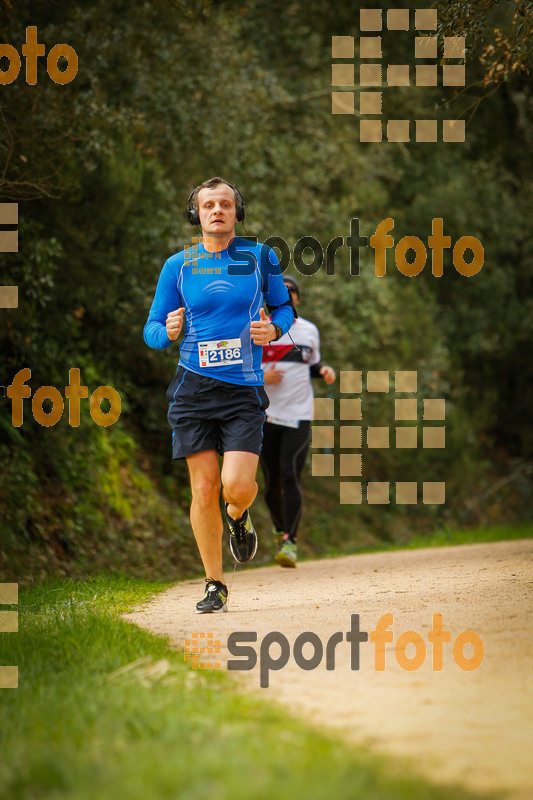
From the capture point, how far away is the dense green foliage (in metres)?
9.78

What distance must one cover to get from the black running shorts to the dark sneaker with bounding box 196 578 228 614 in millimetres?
817

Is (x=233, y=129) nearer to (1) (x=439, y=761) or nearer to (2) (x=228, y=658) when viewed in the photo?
(2) (x=228, y=658)

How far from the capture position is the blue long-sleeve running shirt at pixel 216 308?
19.3ft

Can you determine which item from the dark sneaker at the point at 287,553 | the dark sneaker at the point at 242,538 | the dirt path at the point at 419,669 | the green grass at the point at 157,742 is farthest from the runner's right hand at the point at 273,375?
the green grass at the point at 157,742

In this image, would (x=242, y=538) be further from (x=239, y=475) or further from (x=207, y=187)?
(x=207, y=187)

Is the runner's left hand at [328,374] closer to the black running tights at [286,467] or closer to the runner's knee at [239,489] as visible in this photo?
the black running tights at [286,467]

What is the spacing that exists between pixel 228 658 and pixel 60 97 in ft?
22.2

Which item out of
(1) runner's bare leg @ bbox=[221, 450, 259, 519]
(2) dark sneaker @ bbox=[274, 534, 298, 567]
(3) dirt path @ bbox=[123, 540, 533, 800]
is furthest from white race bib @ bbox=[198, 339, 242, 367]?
(2) dark sneaker @ bbox=[274, 534, 298, 567]

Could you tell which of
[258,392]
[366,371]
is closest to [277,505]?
[258,392]

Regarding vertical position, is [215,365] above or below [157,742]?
above

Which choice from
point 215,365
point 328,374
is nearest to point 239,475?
point 215,365

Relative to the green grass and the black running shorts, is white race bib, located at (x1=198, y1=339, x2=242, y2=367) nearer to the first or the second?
the black running shorts

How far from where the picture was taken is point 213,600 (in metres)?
5.80

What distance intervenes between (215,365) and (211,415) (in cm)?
31
